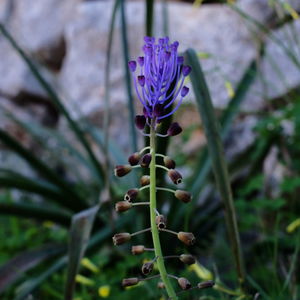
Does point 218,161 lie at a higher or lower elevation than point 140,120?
higher

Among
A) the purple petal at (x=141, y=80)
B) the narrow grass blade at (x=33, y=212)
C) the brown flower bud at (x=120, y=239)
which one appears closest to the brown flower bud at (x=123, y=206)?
the brown flower bud at (x=120, y=239)

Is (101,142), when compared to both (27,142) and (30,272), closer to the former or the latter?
(30,272)

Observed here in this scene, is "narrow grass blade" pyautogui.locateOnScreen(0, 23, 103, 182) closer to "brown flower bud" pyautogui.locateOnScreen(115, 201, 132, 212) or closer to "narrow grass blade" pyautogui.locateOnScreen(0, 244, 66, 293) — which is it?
"narrow grass blade" pyautogui.locateOnScreen(0, 244, 66, 293)

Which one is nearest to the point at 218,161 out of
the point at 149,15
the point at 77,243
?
the point at 77,243

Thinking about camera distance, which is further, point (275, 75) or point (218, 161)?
point (275, 75)

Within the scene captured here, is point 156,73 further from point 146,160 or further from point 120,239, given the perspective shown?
point 120,239

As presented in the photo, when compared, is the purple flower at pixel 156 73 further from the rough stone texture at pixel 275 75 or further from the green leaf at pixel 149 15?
the rough stone texture at pixel 275 75

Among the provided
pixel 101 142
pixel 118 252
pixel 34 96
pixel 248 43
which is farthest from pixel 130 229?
pixel 34 96
